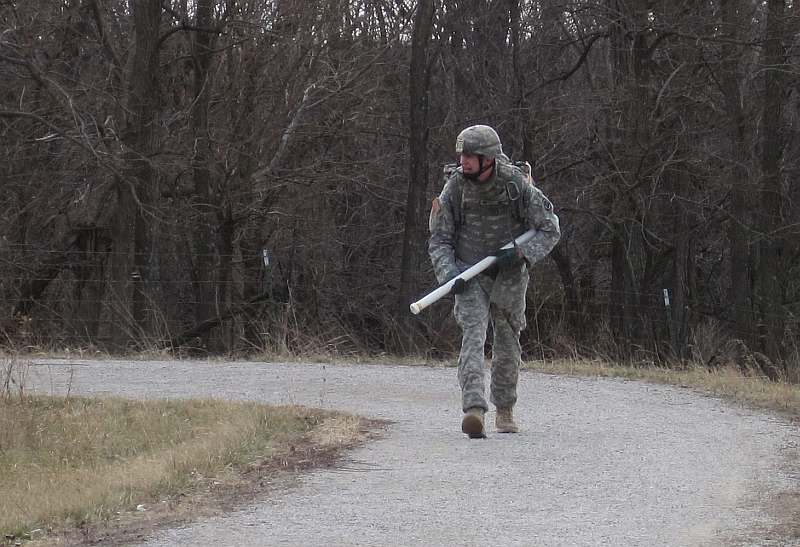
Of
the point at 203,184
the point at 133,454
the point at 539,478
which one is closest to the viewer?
the point at 539,478

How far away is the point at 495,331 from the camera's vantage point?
29.5ft

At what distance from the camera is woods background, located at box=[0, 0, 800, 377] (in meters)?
22.6

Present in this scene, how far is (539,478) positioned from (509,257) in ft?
5.98

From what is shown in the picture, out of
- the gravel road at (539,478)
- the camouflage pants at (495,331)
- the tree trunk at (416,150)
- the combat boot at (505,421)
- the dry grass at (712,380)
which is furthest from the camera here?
the tree trunk at (416,150)

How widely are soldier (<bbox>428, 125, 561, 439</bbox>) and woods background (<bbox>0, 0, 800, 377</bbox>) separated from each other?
1211 cm

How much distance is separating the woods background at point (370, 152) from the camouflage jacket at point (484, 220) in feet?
40.2

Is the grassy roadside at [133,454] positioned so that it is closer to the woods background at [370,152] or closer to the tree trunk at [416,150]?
the woods background at [370,152]

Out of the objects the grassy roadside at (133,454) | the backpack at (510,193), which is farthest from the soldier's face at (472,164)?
the grassy roadside at (133,454)

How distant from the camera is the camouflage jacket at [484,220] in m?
8.54

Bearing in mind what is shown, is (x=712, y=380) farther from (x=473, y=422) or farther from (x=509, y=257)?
(x=473, y=422)

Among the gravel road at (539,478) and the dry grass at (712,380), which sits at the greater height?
the dry grass at (712,380)

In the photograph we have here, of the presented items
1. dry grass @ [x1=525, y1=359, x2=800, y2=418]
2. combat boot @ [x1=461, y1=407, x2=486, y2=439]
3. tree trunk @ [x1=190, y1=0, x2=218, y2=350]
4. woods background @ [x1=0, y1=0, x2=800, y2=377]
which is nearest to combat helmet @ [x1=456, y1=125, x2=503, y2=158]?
combat boot @ [x1=461, y1=407, x2=486, y2=439]

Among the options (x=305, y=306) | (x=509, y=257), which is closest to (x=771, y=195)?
(x=305, y=306)

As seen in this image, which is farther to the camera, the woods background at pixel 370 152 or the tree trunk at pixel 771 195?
the woods background at pixel 370 152
